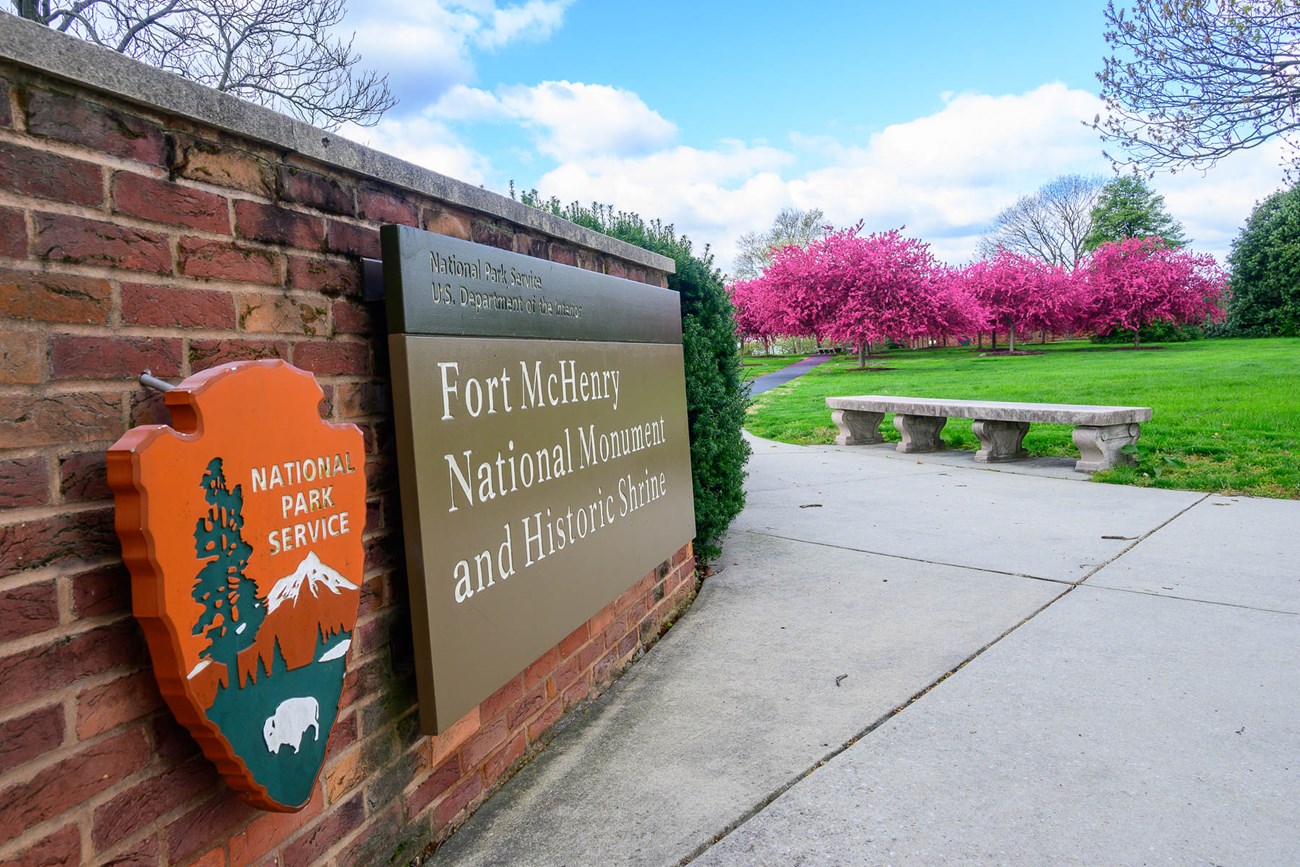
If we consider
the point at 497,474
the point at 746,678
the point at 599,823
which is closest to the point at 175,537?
the point at 497,474

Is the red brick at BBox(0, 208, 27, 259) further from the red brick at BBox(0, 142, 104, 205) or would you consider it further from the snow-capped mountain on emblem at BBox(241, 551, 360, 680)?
the snow-capped mountain on emblem at BBox(241, 551, 360, 680)

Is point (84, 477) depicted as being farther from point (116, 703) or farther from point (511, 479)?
point (511, 479)

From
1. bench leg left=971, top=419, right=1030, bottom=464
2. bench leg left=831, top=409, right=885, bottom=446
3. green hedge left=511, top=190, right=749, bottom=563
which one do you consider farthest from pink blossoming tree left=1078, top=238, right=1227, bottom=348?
green hedge left=511, top=190, right=749, bottom=563

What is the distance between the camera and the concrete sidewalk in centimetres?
211

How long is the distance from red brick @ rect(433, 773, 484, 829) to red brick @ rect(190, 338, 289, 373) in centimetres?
128

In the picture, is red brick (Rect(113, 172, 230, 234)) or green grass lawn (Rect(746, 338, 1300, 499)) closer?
red brick (Rect(113, 172, 230, 234))

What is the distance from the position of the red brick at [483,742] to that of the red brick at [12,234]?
1.62 meters

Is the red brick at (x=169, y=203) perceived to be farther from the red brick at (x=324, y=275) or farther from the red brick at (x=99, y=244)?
the red brick at (x=324, y=275)

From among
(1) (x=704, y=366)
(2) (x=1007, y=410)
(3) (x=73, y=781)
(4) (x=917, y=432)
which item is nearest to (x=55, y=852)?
(3) (x=73, y=781)

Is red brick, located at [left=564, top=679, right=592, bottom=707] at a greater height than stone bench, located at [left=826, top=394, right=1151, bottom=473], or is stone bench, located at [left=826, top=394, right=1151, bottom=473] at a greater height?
stone bench, located at [left=826, top=394, right=1151, bottom=473]

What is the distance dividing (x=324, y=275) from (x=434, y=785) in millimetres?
1360

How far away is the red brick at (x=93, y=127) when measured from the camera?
4.33 ft

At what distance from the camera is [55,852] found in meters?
1.29

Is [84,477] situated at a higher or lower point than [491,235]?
lower
